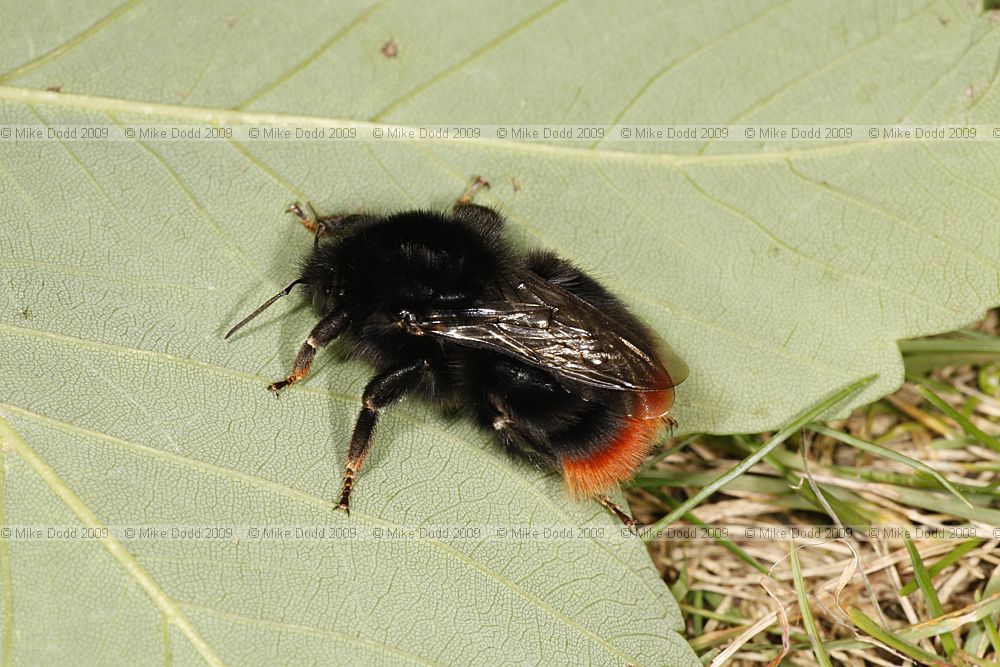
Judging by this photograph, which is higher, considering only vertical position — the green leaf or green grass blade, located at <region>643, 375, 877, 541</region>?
the green leaf

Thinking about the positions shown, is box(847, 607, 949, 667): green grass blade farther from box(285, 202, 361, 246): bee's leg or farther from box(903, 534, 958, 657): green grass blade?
box(285, 202, 361, 246): bee's leg

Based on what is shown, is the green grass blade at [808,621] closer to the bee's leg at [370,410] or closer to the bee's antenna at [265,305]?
the bee's leg at [370,410]

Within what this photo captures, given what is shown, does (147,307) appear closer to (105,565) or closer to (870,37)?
(105,565)

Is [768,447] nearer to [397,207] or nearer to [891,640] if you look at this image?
[891,640]

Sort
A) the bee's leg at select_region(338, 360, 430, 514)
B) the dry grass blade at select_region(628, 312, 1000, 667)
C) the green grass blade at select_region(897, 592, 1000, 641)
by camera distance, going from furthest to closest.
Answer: the dry grass blade at select_region(628, 312, 1000, 667) < the green grass blade at select_region(897, 592, 1000, 641) < the bee's leg at select_region(338, 360, 430, 514)

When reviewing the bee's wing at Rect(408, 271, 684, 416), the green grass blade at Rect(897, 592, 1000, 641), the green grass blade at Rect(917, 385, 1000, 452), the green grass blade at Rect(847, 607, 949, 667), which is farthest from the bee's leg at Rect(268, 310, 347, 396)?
the green grass blade at Rect(897, 592, 1000, 641)

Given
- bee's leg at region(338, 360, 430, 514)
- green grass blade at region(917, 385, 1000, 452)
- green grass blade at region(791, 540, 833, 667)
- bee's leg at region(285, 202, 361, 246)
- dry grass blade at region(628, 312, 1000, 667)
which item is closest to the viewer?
bee's leg at region(338, 360, 430, 514)
